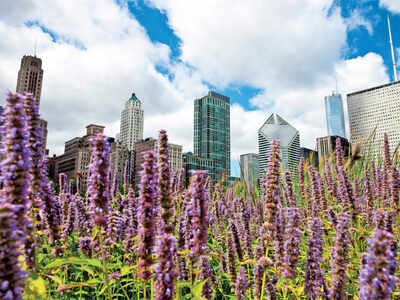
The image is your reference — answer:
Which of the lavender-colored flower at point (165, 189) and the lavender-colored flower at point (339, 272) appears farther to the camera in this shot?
the lavender-colored flower at point (339, 272)

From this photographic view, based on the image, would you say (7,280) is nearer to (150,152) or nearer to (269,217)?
(150,152)

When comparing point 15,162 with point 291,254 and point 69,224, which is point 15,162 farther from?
point 69,224

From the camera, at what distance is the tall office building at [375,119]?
973 centimetres

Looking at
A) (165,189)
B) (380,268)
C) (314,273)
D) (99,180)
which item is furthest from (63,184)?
(380,268)

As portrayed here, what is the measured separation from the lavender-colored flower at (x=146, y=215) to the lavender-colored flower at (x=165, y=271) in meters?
0.23

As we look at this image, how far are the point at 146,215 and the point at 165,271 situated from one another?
517 millimetres

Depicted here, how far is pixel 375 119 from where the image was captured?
46.7 ft

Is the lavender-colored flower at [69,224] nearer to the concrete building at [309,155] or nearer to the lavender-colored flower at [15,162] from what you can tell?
the lavender-colored flower at [15,162]

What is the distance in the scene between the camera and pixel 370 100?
27453 mm

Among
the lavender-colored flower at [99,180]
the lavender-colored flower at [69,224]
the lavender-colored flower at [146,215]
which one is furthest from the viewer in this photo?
the lavender-colored flower at [69,224]

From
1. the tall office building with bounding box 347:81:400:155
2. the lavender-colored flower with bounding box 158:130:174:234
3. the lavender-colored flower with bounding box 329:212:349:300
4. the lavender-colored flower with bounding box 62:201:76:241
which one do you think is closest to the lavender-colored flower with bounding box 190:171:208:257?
the lavender-colored flower with bounding box 158:130:174:234

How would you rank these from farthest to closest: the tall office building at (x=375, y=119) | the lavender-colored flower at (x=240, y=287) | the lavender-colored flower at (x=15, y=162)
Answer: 1. the tall office building at (x=375, y=119)
2. the lavender-colored flower at (x=240, y=287)
3. the lavender-colored flower at (x=15, y=162)

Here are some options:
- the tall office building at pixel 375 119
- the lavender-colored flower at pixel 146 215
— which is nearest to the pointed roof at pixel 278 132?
the tall office building at pixel 375 119

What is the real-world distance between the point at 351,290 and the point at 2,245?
424 centimetres
